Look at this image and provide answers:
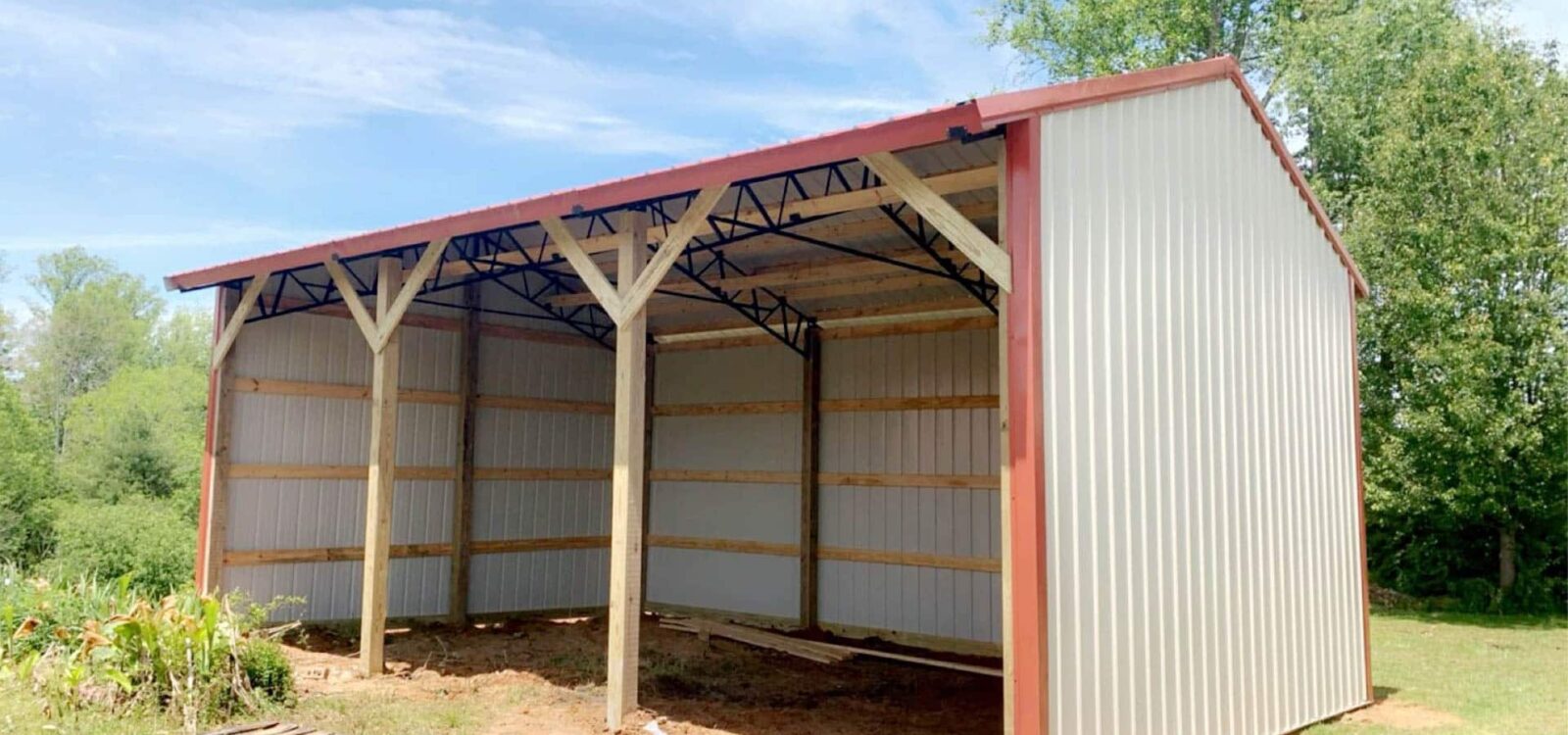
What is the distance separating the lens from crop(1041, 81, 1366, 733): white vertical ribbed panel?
16.4ft

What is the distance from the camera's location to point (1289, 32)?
1830 cm

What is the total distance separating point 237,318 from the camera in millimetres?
9227

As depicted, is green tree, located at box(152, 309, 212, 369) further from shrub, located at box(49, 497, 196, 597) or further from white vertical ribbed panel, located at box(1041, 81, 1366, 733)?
white vertical ribbed panel, located at box(1041, 81, 1366, 733)

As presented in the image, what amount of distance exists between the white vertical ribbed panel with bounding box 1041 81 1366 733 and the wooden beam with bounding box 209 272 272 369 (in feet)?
22.4

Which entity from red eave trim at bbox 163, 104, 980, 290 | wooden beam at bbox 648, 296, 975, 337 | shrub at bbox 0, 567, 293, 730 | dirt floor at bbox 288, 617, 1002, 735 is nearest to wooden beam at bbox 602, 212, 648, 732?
dirt floor at bbox 288, 617, 1002, 735

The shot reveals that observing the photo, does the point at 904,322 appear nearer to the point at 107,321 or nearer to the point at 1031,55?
the point at 1031,55

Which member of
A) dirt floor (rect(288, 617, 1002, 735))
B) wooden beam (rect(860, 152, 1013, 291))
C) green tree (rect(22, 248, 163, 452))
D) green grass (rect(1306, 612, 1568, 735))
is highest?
green tree (rect(22, 248, 163, 452))

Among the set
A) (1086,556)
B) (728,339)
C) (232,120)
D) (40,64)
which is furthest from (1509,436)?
(40,64)

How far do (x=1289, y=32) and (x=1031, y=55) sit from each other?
5.34m

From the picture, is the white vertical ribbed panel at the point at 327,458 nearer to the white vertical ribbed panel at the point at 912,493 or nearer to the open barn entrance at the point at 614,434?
the open barn entrance at the point at 614,434

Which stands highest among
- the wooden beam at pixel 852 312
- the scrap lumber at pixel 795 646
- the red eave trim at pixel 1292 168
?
the red eave trim at pixel 1292 168

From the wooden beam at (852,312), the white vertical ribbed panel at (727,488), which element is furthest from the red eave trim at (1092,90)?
the white vertical ribbed panel at (727,488)

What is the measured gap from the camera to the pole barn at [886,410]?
502 cm

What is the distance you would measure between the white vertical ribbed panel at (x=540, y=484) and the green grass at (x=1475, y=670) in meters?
7.47
